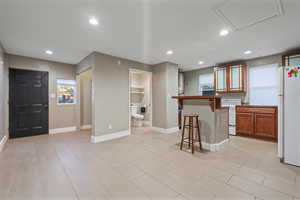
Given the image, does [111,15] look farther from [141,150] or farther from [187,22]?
[141,150]

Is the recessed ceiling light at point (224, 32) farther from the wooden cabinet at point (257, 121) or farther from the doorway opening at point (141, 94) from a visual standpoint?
the doorway opening at point (141, 94)

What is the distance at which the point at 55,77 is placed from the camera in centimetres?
465

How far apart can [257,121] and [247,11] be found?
325cm

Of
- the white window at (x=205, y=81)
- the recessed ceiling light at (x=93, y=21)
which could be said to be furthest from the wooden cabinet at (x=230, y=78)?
the recessed ceiling light at (x=93, y=21)

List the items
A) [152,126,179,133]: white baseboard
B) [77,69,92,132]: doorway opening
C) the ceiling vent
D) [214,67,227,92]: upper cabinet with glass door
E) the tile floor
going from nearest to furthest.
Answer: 1. the tile floor
2. the ceiling vent
3. [152,126,179,133]: white baseboard
4. [214,67,227,92]: upper cabinet with glass door
5. [77,69,92,132]: doorway opening

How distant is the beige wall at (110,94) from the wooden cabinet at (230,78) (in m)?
3.30

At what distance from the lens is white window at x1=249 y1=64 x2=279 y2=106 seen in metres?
4.14

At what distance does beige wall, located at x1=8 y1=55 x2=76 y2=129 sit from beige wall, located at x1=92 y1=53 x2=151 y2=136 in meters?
1.91

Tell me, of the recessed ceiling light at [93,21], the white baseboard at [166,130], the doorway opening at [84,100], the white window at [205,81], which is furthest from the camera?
the white window at [205,81]

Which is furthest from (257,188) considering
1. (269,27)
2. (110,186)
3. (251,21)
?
(269,27)

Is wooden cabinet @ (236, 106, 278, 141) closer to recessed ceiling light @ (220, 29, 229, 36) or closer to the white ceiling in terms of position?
the white ceiling

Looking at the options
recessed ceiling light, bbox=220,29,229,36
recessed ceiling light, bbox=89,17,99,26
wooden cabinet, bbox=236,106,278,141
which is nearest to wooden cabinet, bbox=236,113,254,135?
wooden cabinet, bbox=236,106,278,141

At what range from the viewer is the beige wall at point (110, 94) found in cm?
370

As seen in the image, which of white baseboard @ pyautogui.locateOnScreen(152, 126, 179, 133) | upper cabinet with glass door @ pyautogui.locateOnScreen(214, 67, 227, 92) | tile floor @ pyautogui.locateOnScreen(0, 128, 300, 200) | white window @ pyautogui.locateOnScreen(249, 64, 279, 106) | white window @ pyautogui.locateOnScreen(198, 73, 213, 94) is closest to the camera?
tile floor @ pyautogui.locateOnScreen(0, 128, 300, 200)
